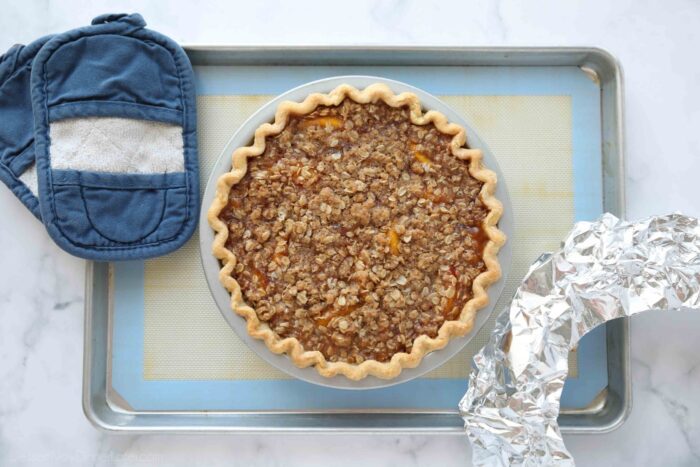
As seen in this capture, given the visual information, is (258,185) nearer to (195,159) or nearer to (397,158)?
(195,159)

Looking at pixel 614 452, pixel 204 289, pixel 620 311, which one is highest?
pixel 620 311

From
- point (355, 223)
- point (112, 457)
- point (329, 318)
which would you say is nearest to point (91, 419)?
point (112, 457)

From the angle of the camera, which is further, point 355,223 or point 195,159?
point 195,159

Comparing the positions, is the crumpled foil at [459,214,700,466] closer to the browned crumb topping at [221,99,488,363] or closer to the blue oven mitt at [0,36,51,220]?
the browned crumb topping at [221,99,488,363]

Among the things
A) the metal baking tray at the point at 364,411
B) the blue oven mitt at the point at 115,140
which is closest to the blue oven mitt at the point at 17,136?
the blue oven mitt at the point at 115,140

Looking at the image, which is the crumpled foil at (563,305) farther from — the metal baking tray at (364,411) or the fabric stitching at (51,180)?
the fabric stitching at (51,180)

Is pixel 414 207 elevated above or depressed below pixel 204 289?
above

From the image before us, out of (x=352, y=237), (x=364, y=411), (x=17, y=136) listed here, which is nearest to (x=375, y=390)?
(x=364, y=411)

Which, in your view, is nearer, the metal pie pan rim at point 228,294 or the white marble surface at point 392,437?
the metal pie pan rim at point 228,294

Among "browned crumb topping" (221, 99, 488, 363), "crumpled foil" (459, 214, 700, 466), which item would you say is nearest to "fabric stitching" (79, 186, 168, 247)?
"browned crumb topping" (221, 99, 488, 363)
